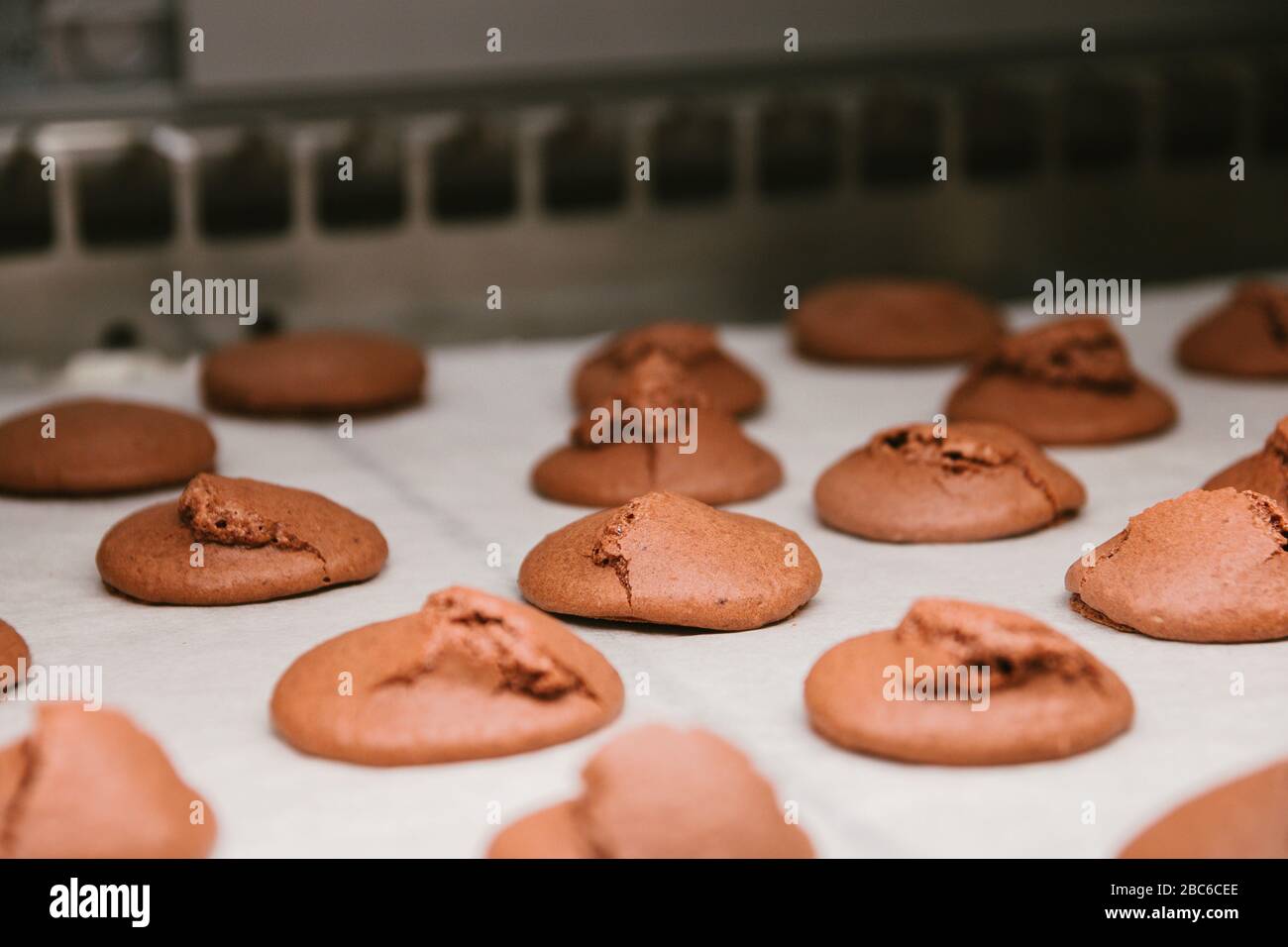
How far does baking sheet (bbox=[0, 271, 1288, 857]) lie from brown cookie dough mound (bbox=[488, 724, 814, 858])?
0.07m

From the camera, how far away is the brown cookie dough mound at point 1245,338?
3.58 metres

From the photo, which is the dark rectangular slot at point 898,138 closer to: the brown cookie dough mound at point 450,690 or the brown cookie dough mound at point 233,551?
the brown cookie dough mound at point 233,551

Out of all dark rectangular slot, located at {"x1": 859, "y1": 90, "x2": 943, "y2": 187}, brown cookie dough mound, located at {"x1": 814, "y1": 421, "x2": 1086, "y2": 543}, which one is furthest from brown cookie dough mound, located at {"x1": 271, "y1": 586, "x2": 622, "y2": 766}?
dark rectangular slot, located at {"x1": 859, "y1": 90, "x2": 943, "y2": 187}

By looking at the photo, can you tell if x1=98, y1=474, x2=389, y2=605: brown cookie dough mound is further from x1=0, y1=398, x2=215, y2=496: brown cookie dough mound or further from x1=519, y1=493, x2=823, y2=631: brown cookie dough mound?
x1=0, y1=398, x2=215, y2=496: brown cookie dough mound

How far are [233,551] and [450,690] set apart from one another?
2.13 feet

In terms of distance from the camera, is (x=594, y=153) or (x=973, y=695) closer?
(x=973, y=695)

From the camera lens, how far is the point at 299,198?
384cm

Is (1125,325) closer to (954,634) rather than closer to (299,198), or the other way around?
(299,198)

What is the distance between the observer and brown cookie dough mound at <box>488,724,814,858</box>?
158 centimetres

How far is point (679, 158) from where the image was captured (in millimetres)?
4035

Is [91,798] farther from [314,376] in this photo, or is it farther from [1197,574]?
[314,376]

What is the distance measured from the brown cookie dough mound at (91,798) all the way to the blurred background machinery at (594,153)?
2.26 m

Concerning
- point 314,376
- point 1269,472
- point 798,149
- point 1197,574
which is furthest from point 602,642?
point 798,149

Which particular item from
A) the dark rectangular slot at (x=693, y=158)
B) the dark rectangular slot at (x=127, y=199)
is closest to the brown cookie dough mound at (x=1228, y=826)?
the dark rectangular slot at (x=693, y=158)
